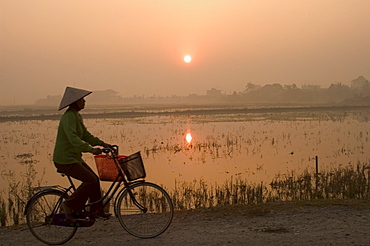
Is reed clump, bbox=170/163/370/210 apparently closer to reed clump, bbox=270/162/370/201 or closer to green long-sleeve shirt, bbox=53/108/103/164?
reed clump, bbox=270/162/370/201

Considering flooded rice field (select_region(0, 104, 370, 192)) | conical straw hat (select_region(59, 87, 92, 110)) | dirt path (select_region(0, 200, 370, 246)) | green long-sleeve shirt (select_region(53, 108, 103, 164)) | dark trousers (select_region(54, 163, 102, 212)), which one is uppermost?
conical straw hat (select_region(59, 87, 92, 110))

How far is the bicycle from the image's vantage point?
487 centimetres

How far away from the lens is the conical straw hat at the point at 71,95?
480cm

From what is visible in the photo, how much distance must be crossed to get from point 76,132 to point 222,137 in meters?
16.1

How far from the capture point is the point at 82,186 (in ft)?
16.0

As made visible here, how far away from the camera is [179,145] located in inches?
712

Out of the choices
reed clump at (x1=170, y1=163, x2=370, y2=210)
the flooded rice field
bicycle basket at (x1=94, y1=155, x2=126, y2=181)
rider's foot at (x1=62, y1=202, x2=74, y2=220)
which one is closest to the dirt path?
rider's foot at (x1=62, y1=202, x2=74, y2=220)

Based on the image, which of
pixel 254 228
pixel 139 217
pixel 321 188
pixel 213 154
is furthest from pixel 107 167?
pixel 213 154

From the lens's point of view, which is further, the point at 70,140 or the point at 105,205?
the point at 105,205

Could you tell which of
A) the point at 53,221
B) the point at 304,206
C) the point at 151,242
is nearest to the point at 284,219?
the point at 304,206

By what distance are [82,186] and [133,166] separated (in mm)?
661

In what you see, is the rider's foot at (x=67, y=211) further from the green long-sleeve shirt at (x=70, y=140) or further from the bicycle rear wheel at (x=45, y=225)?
the green long-sleeve shirt at (x=70, y=140)

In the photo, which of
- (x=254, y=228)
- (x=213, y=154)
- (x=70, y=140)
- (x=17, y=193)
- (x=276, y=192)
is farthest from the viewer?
(x=213, y=154)

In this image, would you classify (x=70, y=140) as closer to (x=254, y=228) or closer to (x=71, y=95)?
(x=71, y=95)
